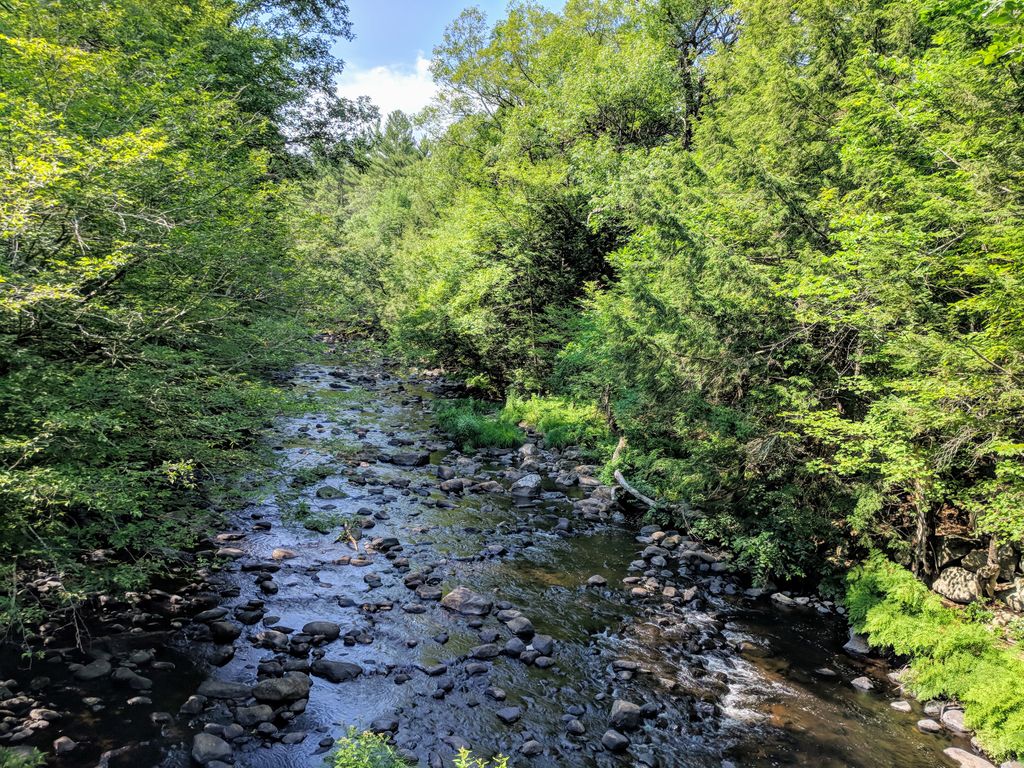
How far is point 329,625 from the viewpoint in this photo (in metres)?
8.08

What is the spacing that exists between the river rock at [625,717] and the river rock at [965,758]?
3817 millimetres

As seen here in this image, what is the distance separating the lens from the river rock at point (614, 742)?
636 cm

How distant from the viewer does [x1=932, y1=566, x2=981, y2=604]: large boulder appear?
27.2 ft

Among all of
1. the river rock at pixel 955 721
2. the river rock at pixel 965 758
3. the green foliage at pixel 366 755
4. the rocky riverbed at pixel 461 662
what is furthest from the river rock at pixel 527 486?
the river rock at pixel 965 758

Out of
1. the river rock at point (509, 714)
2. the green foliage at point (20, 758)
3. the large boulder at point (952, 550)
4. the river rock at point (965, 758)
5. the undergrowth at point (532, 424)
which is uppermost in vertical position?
the undergrowth at point (532, 424)

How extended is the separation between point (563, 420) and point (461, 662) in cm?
1188

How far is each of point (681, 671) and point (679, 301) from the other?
264 inches

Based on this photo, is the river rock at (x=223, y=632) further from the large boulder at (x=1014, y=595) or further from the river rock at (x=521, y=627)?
the large boulder at (x=1014, y=595)

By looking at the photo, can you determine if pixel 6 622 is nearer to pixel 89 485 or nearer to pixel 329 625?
pixel 89 485

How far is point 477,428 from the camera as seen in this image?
61.0 feet

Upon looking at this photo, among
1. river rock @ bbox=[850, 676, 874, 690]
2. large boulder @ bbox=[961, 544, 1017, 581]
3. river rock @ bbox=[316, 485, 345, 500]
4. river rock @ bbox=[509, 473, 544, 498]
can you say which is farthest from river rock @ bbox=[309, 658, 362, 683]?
large boulder @ bbox=[961, 544, 1017, 581]

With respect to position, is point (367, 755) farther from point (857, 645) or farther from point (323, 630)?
point (857, 645)

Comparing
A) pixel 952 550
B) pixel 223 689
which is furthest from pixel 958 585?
pixel 223 689

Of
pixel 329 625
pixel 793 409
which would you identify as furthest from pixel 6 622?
pixel 793 409
